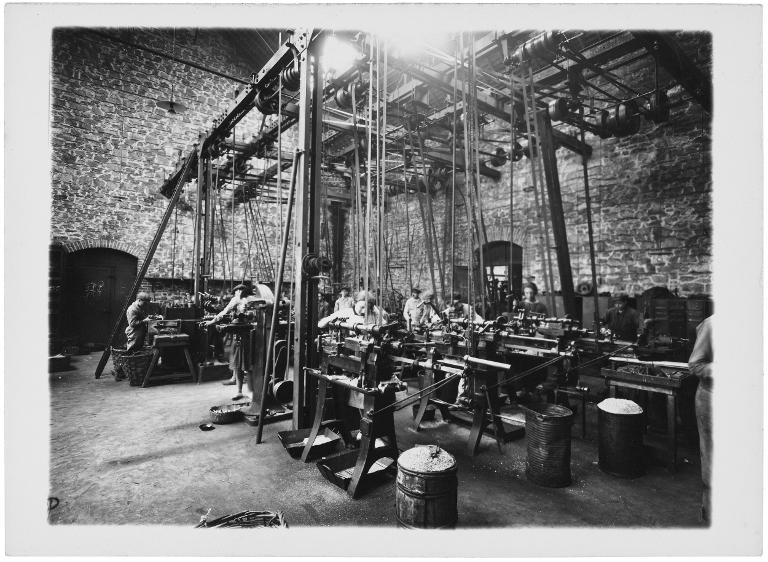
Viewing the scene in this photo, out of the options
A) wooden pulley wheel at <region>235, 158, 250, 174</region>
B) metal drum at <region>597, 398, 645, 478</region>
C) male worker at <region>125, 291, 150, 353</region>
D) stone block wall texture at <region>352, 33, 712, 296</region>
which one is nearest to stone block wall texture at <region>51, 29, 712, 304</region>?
stone block wall texture at <region>352, 33, 712, 296</region>

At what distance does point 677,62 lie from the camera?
5758 mm

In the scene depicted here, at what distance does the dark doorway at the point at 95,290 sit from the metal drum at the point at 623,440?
1080 cm

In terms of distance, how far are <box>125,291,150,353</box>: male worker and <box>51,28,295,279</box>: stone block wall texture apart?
268cm

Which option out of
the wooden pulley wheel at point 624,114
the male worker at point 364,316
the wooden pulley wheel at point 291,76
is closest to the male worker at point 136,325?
the male worker at point 364,316

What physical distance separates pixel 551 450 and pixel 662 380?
1296 millimetres

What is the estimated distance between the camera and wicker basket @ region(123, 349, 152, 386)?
6.16 metres

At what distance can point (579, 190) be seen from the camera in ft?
27.5

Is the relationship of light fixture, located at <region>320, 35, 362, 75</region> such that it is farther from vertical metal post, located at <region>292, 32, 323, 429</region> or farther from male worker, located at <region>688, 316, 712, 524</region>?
male worker, located at <region>688, 316, 712, 524</region>

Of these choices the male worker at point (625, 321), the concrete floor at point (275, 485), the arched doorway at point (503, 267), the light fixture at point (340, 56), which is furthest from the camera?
the arched doorway at point (503, 267)

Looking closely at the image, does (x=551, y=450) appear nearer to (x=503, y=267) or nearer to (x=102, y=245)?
(x=503, y=267)

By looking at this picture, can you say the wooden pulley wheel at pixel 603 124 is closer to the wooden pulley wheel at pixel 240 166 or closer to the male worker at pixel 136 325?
the wooden pulley wheel at pixel 240 166

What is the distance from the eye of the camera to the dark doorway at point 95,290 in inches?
394

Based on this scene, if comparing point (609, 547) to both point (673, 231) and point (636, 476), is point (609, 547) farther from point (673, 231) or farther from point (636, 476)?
point (673, 231)
